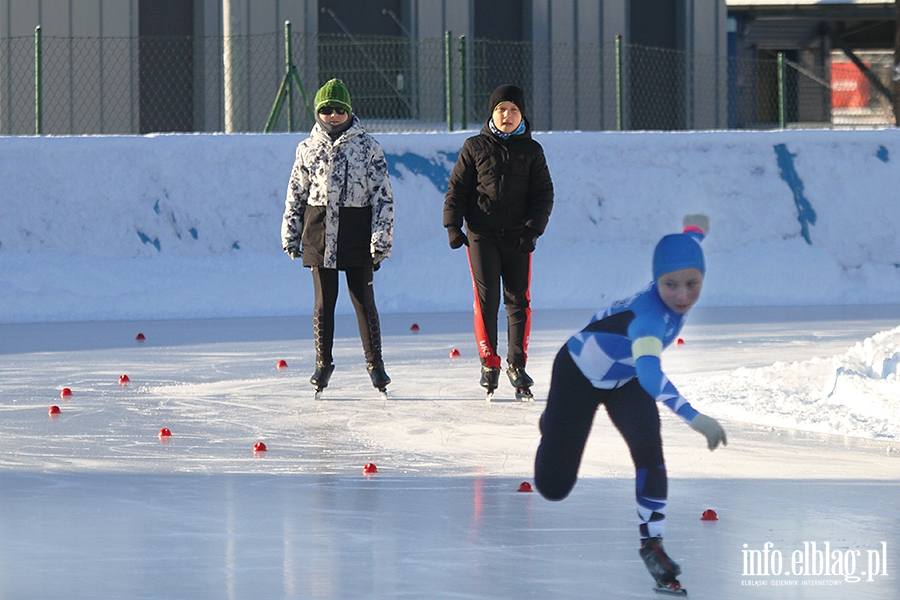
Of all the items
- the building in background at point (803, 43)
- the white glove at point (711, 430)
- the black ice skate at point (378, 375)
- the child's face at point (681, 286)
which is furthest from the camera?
the building in background at point (803, 43)

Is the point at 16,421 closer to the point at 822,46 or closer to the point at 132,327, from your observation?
the point at 132,327

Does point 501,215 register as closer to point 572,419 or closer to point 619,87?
point 572,419

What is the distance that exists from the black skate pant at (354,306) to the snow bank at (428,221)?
5630 mm

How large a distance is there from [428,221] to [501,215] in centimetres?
678

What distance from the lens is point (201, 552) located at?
4.38m

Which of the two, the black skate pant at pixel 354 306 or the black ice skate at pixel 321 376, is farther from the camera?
the black ice skate at pixel 321 376

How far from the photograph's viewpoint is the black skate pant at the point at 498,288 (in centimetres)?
767

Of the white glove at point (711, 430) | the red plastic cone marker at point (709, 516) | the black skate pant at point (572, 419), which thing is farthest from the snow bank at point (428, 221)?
the white glove at point (711, 430)

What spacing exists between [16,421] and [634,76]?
16.8 m

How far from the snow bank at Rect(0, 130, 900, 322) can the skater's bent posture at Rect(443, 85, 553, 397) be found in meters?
5.84

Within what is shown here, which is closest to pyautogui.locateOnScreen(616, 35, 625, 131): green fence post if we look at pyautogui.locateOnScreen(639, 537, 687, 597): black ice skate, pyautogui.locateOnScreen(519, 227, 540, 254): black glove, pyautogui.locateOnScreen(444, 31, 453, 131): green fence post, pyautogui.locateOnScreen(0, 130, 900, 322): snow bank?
pyautogui.locateOnScreen(0, 130, 900, 322): snow bank

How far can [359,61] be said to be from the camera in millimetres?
20266

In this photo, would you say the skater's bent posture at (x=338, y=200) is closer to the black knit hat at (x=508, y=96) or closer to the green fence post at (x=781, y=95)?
the black knit hat at (x=508, y=96)

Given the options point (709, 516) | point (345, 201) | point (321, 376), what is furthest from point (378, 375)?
point (709, 516)
